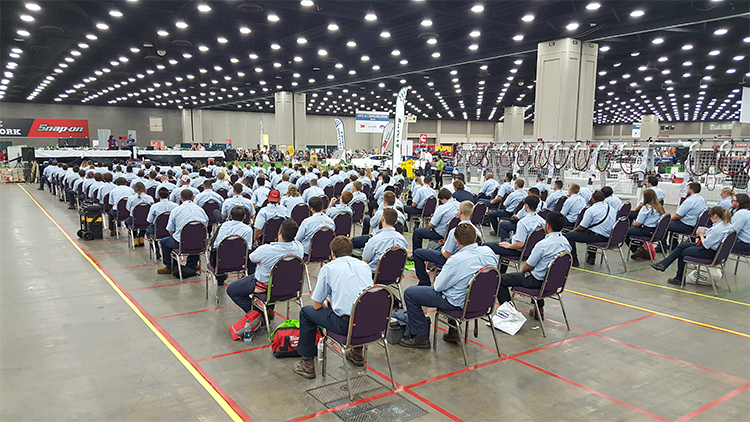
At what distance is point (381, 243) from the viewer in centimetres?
577

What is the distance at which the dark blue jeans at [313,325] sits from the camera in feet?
12.9

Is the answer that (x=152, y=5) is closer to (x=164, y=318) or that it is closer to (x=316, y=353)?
(x=164, y=318)

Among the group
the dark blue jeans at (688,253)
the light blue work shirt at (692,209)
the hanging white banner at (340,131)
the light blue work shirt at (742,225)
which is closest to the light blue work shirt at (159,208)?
the dark blue jeans at (688,253)

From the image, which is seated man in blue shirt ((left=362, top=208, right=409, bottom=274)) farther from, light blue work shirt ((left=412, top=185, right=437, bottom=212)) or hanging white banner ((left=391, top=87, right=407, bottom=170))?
hanging white banner ((left=391, top=87, right=407, bottom=170))

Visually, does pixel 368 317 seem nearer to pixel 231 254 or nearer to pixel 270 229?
pixel 231 254

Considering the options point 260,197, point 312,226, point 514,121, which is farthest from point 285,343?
point 514,121

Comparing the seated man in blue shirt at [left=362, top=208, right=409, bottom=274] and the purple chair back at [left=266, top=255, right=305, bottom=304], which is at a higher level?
the seated man in blue shirt at [left=362, top=208, right=409, bottom=274]

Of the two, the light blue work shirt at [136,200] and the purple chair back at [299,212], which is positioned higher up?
the light blue work shirt at [136,200]

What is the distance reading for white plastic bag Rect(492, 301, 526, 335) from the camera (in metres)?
5.47

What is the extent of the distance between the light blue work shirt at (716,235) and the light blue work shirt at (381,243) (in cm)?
502

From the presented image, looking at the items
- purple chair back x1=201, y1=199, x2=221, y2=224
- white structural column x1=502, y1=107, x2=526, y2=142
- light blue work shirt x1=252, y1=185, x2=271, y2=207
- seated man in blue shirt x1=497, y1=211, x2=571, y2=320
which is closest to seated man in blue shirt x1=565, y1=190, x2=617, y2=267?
seated man in blue shirt x1=497, y1=211, x2=571, y2=320

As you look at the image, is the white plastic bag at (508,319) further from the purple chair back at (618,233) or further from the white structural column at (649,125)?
the white structural column at (649,125)

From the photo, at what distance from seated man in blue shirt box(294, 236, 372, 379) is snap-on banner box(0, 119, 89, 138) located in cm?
4477

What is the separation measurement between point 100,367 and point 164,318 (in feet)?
4.34
